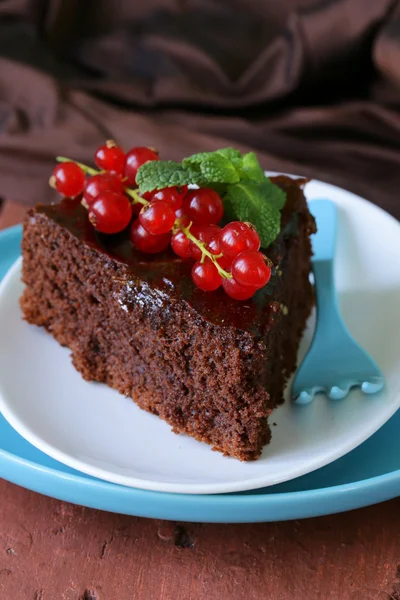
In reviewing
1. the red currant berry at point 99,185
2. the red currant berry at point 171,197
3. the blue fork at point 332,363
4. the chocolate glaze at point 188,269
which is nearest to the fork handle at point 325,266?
the blue fork at point 332,363

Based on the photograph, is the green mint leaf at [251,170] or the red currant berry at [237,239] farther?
the green mint leaf at [251,170]

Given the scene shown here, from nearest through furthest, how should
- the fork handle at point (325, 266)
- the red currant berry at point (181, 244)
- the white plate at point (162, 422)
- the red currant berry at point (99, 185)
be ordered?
the white plate at point (162, 422) → the red currant berry at point (181, 244) → the red currant berry at point (99, 185) → the fork handle at point (325, 266)

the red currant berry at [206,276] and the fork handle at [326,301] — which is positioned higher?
the red currant berry at [206,276]

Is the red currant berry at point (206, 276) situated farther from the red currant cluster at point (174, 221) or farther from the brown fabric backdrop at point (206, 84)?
the brown fabric backdrop at point (206, 84)

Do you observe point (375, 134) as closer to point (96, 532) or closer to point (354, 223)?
point (354, 223)

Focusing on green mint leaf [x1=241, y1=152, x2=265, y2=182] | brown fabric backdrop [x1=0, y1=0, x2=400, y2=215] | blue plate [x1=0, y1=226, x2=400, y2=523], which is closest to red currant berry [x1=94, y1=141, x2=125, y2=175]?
green mint leaf [x1=241, y1=152, x2=265, y2=182]

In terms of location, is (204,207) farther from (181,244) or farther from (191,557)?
(191,557)

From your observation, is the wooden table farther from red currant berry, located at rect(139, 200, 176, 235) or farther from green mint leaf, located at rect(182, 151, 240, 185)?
green mint leaf, located at rect(182, 151, 240, 185)
